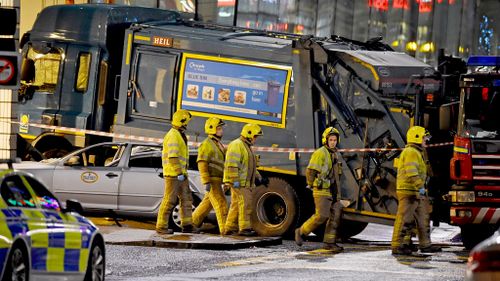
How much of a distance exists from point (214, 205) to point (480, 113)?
Answer: 156 inches

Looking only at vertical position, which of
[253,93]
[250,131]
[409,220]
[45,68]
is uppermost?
[45,68]

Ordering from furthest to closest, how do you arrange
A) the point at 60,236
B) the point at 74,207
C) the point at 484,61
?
the point at 484,61 → the point at 74,207 → the point at 60,236

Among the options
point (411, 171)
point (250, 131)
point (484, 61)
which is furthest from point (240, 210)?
point (484, 61)

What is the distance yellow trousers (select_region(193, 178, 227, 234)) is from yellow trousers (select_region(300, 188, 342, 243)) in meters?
1.32

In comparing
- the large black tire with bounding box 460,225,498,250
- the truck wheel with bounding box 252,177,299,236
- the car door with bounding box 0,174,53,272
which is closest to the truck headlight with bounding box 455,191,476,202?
the large black tire with bounding box 460,225,498,250

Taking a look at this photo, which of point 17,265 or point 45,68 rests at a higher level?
point 45,68

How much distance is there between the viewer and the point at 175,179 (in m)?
20.2

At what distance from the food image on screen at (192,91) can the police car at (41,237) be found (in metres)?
9.35

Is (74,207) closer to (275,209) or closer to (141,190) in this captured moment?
(141,190)

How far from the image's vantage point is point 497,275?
1008 cm

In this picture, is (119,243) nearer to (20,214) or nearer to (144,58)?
(144,58)

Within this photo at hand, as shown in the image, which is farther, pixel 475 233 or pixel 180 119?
pixel 475 233

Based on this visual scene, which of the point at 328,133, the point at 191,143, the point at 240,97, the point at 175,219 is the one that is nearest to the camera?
the point at 328,133

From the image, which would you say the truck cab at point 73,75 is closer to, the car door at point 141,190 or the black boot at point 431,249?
the car door at point 141,190
